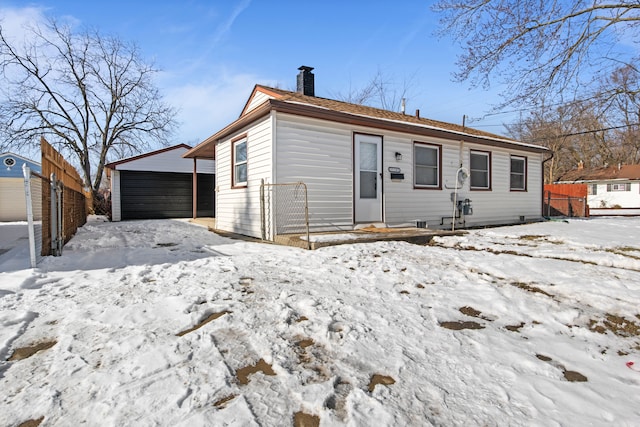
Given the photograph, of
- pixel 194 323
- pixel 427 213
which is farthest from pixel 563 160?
pixel 194 323

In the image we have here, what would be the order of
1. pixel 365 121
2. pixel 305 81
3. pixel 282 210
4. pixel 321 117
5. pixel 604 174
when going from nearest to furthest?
1. pixel 282 210
2. pixel 321 117
3. pixel 365 121
4. pixel 305 81
5. pixel 604 174

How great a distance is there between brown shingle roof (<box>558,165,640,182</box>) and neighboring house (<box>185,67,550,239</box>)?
26.0 meters

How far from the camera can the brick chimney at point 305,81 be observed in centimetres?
912

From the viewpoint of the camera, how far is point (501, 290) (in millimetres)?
2924

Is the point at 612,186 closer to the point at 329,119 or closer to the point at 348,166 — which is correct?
the point at 348,166

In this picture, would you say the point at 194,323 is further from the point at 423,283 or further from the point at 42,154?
the point at 42,154

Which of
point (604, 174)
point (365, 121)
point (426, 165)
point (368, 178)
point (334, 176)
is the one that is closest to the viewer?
point (334, 176)

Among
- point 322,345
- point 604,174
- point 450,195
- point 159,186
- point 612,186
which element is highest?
point 604,174

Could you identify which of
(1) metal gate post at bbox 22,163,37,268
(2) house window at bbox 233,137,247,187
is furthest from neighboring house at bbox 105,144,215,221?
(1) metal gate post at bbox 22,163,37,268

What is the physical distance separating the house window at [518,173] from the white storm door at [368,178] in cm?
591

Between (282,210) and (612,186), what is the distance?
3521cm

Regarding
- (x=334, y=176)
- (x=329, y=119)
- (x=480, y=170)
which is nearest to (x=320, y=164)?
(x=334, y=176)

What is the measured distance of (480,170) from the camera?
9.59 m

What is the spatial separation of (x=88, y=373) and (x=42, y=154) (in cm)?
414
